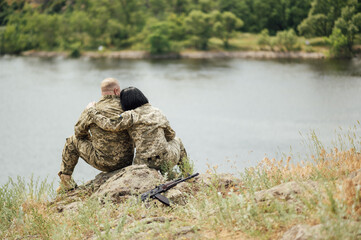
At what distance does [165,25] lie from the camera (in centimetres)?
6191

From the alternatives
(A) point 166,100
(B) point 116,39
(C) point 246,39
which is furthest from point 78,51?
(A) point 166,100

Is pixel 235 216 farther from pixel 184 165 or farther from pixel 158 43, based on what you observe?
pixel 158 43

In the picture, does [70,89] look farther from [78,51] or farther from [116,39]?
[116,39]

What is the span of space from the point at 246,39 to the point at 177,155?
55.8 meters

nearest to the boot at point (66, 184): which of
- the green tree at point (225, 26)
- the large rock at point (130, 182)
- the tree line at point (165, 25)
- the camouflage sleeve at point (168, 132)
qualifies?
the large rock at point (130, 182)

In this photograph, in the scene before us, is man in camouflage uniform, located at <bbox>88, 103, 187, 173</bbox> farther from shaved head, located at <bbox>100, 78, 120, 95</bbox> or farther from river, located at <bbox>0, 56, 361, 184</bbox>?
river, located at <bbox>0, 56, 361, 184</bbox>

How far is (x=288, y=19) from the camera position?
6209cm

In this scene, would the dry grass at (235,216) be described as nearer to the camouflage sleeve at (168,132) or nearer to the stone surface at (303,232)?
the stone surface at (303,232)

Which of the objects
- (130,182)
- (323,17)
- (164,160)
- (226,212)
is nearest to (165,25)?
(323,17)

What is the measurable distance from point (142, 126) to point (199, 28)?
54.3m

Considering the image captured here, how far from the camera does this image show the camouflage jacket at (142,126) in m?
6.02

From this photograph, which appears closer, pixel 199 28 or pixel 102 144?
pixel 102 144

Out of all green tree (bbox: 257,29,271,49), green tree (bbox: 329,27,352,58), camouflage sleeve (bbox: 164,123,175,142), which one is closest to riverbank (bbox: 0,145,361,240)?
camouflage sleeve (bbox: 164,123,175,142)

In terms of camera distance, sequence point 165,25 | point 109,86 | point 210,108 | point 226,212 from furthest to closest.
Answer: point 165,25 → point 210,108 → point 109,86 → point 226,212
